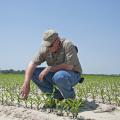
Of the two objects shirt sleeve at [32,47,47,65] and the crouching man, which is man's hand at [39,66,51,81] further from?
shirt sleeve at [32,47,47,65]

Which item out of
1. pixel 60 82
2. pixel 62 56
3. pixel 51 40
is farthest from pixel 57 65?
pixel 51 40

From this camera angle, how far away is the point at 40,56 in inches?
264

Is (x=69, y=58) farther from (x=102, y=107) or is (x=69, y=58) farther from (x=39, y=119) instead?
(x=39, y=119)

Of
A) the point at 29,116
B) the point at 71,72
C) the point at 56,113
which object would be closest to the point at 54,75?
the point at 71,72

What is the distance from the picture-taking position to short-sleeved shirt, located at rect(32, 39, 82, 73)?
21.4 feet

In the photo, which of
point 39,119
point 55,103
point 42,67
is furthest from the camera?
point 42,67

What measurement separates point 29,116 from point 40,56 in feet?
4.53

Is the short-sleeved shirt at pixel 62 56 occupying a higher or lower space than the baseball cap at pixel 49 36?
lower

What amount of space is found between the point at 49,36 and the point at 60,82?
0.74m

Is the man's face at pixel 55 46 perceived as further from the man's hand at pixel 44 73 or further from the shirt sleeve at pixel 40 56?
the man's hand at pixel 44 73

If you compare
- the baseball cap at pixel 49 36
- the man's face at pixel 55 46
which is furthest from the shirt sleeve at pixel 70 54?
the baseball cap at pixel 49 36

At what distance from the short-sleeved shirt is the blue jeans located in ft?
0.53

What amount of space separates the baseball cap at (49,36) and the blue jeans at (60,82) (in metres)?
0.49

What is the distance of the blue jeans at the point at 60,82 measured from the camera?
6.46 metres
